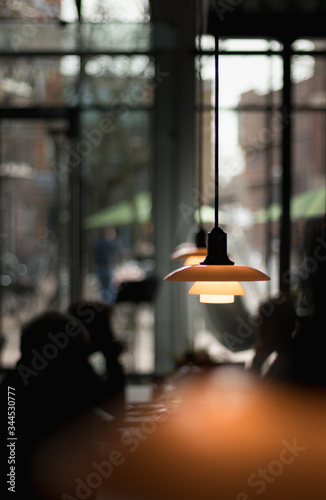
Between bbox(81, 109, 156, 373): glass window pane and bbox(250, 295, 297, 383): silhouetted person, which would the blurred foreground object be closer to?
bbox(250, 295, 297, 383): silhouetted person

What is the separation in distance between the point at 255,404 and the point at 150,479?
2.20 ft

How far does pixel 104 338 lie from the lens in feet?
12.3

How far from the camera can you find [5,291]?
6.46 m

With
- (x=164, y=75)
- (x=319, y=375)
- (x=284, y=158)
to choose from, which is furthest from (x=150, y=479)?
(x=164, y=75)

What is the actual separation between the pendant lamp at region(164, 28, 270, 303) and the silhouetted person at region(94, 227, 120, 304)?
4.32m

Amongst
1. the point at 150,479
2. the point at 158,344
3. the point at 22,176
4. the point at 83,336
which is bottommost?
the point at 158,344

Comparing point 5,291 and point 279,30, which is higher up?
point 279,30

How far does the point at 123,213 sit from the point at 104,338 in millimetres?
2824

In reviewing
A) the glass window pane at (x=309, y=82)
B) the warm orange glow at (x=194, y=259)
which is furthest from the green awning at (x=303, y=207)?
the warm orange glow at (x=194, y=259)

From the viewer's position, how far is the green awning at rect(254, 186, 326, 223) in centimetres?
675

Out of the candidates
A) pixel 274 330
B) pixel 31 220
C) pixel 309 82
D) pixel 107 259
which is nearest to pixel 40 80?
pixel 31 220

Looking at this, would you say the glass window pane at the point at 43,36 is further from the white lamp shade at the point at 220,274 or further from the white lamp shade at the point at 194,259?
the white lamp shade at the point at 220,274

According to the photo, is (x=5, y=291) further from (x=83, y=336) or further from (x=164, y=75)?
(x=83, y=336)

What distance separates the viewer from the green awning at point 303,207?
22.2 feet
